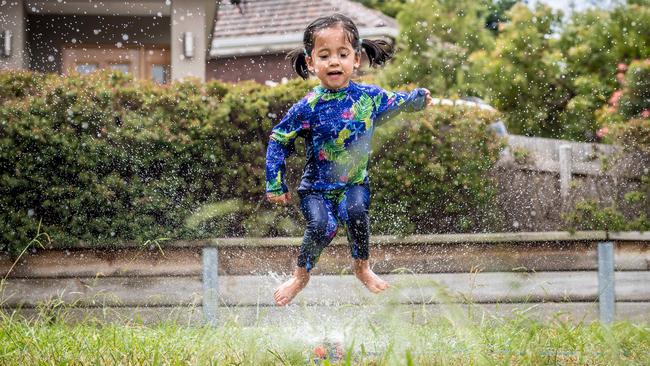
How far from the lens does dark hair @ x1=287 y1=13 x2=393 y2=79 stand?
410 cm

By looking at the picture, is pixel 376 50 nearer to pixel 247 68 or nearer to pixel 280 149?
pixel 280 149

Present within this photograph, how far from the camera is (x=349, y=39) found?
13.4 ft

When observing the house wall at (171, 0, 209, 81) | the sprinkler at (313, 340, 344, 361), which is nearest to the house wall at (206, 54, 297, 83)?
the house wall at (171, 0, 209, 81)

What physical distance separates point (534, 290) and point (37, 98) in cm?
405

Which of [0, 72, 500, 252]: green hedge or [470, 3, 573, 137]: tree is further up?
[470, 3, 573, 137]: tree

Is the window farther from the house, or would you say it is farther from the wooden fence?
the wooden fence

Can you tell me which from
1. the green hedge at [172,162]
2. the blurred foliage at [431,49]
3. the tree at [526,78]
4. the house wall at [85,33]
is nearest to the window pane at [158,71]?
the house wall at [85,33]

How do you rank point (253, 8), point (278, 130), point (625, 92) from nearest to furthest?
1. point (278, 130)
2. point (625, 92)
3. point (253, 8)

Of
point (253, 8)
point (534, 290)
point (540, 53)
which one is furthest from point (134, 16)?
point (534, 290)

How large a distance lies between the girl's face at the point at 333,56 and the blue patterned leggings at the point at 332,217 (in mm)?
553

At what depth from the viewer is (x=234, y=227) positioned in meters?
6.53

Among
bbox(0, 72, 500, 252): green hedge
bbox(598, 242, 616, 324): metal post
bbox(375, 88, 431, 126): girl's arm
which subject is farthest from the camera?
bbox(598, 242, 616, 324): metal post

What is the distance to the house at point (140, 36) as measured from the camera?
1065 centimetres

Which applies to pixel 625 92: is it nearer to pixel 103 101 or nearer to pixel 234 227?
pixel 234 227
